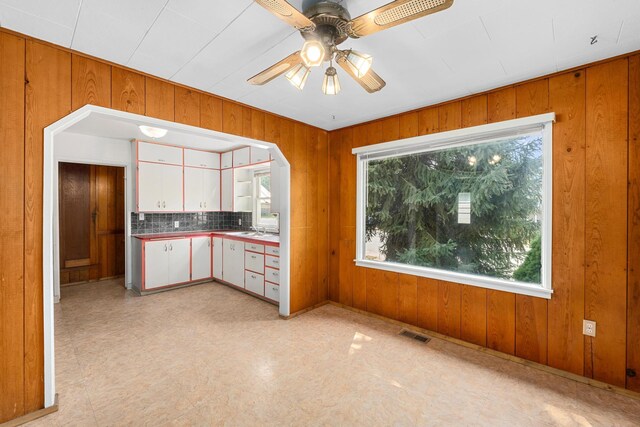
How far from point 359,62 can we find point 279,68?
47cm

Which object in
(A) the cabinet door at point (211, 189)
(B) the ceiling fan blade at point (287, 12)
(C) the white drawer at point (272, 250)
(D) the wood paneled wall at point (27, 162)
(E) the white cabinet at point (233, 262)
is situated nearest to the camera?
(B) the ceiling fan blade at point (287, 12)

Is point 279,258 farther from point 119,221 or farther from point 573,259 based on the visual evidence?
point 119,221

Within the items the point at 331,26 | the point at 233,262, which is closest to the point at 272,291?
the point at 233,262

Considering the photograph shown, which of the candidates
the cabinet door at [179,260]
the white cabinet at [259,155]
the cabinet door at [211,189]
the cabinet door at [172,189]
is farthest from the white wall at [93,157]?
the white cabinet at [259,155]

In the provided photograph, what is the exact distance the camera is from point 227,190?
18.1 feet

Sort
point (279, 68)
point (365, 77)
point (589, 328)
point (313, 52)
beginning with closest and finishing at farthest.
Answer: point (313, 52) → point (279, 68) → point (365, 77) → point (589, 328)

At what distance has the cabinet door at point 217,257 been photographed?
503 cm

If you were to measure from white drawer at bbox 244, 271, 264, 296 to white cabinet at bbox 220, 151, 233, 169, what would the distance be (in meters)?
2.17

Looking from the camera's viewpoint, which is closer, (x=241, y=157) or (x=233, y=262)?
(x=233, y=262)

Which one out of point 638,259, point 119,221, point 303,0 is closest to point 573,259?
point 638,259

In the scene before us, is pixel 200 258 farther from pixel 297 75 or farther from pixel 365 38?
pixel 365 38

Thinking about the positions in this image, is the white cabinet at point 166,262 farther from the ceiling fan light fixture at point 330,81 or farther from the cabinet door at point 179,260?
the ceiling fan light fixture at point 330,81

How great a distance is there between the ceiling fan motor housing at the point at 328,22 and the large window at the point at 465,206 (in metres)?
1.84

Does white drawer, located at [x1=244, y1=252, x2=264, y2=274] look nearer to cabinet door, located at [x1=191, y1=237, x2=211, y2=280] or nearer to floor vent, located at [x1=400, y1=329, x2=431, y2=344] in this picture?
cabinet door, located at [x1=191, y1=237, x2=211, y2=280]
